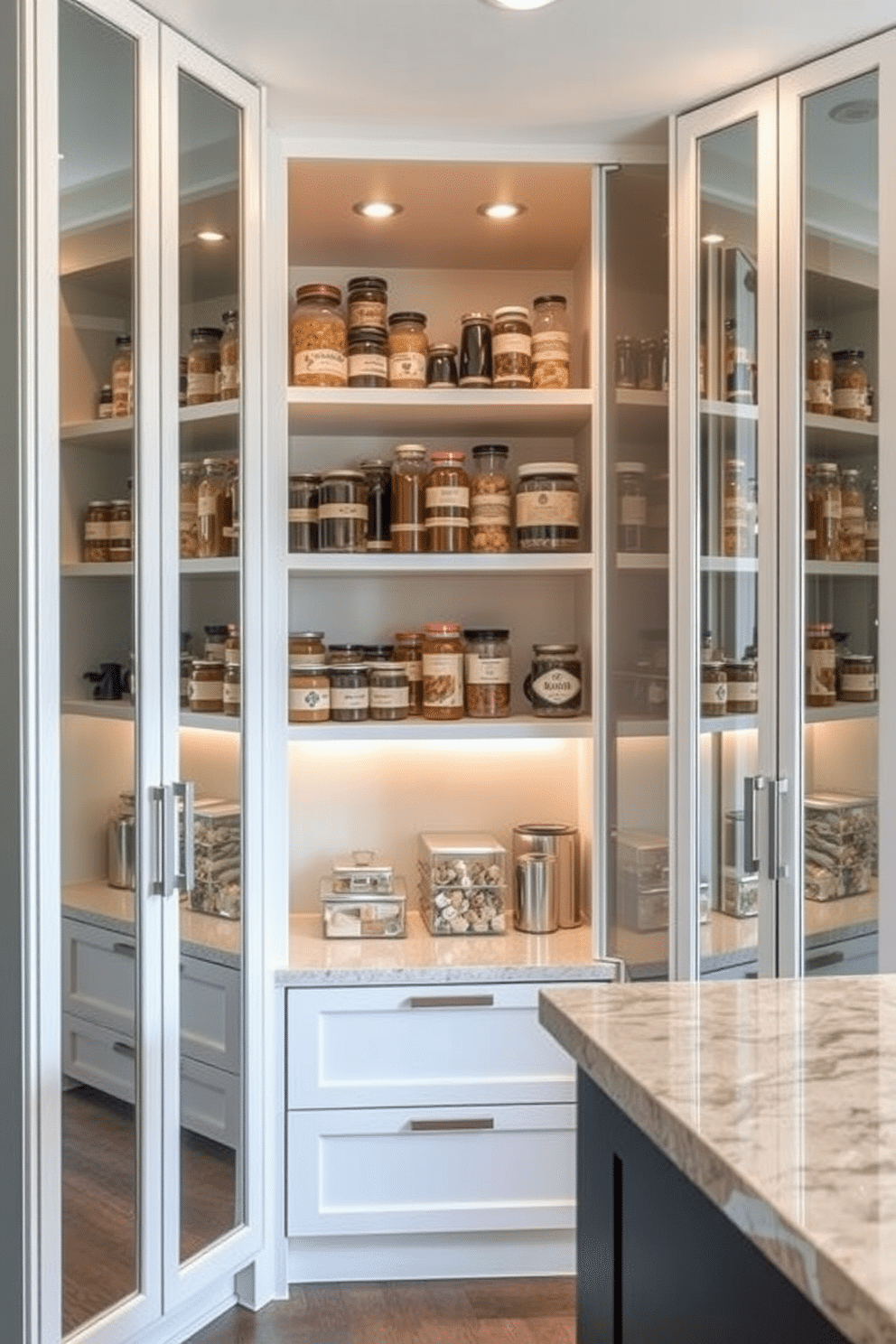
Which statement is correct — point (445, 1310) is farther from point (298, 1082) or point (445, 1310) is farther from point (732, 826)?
point (732, 826)

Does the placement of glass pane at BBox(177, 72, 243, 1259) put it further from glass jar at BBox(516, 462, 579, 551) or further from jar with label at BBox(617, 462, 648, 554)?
jar with label at BBox(617, 462, 648, 554)

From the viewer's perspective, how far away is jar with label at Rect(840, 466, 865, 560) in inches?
93.0

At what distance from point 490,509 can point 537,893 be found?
906mm

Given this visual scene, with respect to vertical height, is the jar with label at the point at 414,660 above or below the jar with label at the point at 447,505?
below

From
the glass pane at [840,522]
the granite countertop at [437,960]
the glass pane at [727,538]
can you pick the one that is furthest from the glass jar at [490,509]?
the granite countertop at [437,960]

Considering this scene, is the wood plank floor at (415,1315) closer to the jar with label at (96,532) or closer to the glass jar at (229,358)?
the jar with label at (96,532)

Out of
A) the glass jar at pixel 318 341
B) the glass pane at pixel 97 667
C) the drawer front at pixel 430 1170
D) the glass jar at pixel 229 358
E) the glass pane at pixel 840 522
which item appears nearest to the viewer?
the glass pane at pixel 97 667

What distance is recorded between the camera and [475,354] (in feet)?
9.82

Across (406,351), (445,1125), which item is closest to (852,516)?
(406,351)

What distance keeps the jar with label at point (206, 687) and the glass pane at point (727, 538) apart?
97 cm

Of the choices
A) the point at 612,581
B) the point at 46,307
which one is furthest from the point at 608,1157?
the point at 612,581

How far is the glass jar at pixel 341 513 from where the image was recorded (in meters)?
2.92

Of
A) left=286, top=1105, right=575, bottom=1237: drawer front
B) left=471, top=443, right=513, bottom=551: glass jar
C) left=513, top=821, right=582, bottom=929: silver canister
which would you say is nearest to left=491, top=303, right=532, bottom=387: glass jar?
left=471, top=443, right=513, bottom=551: glass jar

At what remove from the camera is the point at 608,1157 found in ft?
4.21
